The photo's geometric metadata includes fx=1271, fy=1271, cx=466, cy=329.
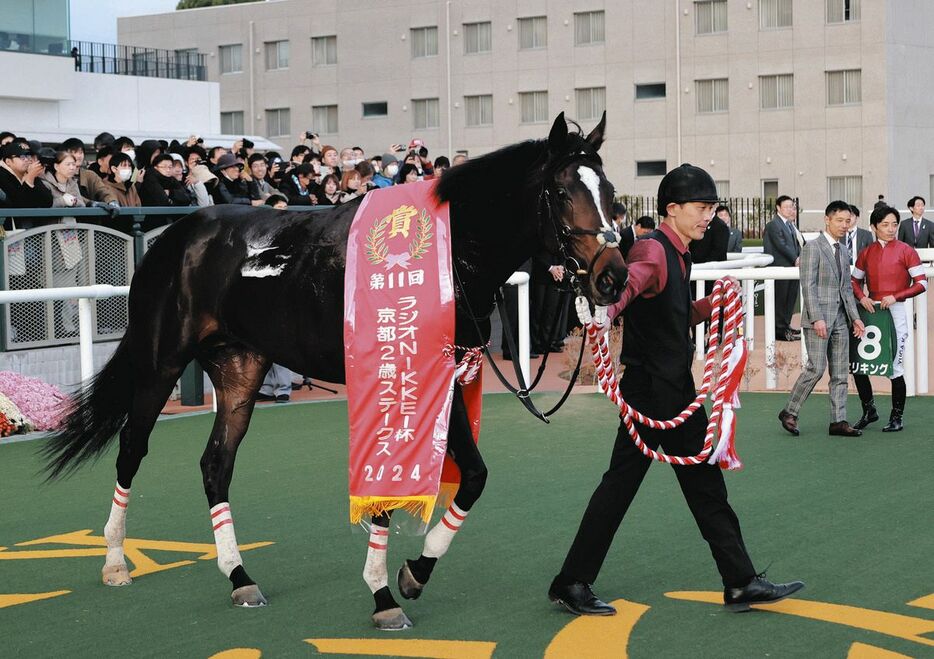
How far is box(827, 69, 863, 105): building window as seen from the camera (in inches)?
1345

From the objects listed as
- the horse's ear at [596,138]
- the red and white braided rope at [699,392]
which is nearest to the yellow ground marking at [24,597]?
the red and white braided rope at [699,392]

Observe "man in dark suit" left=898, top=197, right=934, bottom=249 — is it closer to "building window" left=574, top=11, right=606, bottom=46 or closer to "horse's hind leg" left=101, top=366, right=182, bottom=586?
"horse's hind leg" left=101, top=366, right=182, bottom=586

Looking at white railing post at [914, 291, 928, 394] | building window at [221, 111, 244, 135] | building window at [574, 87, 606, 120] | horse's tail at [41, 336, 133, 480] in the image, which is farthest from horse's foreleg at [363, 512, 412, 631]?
building window at [221, 111, 244, 135]

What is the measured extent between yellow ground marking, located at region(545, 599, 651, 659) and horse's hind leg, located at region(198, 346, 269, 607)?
1175 millimetres

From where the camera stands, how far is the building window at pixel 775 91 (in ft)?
115

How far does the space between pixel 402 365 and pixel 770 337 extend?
644 centimetres

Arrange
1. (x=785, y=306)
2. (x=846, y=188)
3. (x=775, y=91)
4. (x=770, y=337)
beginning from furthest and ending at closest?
1. (x=775, y=91)
2. (x=846, y=188)
3. (x=785, y=306)
4. (x=770, y=337)

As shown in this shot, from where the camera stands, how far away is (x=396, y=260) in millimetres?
4438

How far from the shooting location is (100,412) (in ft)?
18.2

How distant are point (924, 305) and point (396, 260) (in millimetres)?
6386

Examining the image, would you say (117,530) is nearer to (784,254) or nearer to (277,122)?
(784,254)

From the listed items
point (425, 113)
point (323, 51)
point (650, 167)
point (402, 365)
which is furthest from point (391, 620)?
Answer: point (323, 51)

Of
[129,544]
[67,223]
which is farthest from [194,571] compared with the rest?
[67,223]

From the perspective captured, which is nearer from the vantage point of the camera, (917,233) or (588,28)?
(917,233)
